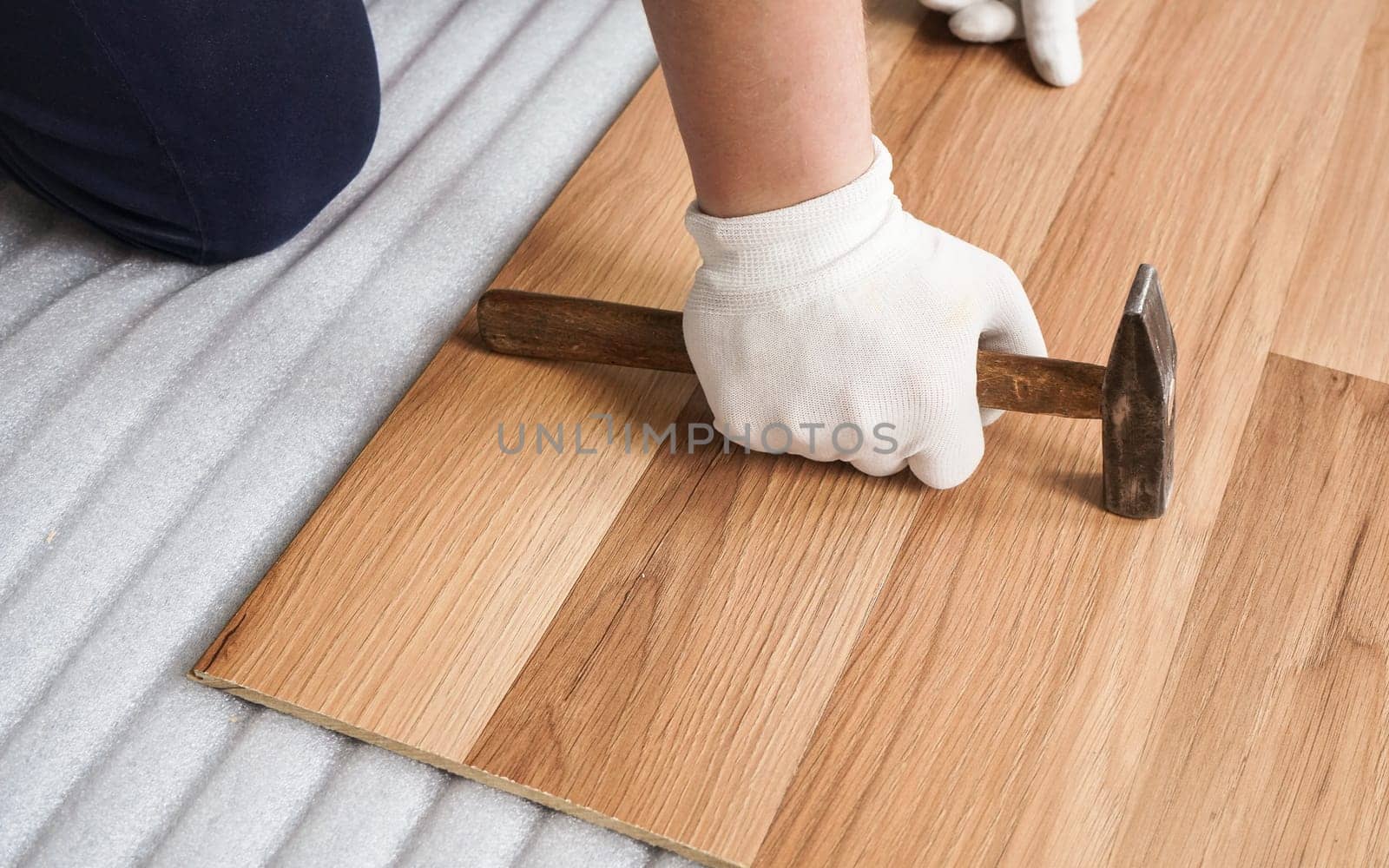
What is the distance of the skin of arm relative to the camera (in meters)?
0.80

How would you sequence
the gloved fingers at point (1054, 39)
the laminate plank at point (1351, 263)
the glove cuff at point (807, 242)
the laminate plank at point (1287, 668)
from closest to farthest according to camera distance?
the laminate plank at point (1287, 668) → the glove cuff at point (807, 242) → the laminate plank at point (1351, 263) → the gloved fingers at point (1054, 39)

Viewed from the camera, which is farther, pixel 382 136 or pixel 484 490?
pixel 382 136

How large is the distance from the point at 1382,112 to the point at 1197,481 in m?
0.56

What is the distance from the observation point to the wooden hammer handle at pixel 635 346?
0.88 m

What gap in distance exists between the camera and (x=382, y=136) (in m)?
1.32

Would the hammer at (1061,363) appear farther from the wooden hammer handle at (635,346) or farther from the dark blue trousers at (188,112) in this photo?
the dark blue trousers at (188,112)

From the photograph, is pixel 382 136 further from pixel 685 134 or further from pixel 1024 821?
pixel 1024 821

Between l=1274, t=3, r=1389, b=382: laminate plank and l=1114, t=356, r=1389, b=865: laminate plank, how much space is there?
49 millimetres

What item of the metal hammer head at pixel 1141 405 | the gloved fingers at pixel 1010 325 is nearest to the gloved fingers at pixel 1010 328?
the gloved fingers at pixel 1010 325

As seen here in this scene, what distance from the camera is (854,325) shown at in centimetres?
88

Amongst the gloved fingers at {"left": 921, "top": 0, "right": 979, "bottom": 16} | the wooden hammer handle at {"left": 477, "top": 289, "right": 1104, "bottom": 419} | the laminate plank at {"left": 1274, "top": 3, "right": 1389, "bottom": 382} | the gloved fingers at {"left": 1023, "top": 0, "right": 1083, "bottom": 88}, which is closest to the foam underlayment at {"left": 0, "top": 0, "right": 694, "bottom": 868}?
the wooden hammer handle at {"left": 477, "top": 289, "right": 1104, "bottom": 419}

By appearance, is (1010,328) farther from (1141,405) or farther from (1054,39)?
(1054,39)

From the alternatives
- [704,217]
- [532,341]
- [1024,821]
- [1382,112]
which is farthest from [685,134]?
[1382,112]

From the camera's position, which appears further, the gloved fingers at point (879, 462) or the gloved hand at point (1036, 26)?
the gloved hand at point (1036, 26)
